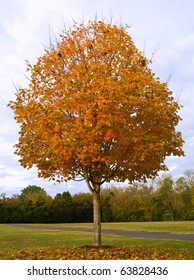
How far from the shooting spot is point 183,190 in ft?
257

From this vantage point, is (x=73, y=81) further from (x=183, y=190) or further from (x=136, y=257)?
(x=183, y=190)

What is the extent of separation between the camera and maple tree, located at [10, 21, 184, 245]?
43.2 ft

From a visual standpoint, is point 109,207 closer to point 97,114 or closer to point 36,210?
point 36,210

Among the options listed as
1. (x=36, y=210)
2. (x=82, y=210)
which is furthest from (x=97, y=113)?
(x=82, y=210)

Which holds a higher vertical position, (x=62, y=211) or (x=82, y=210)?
(x=82, y=210)

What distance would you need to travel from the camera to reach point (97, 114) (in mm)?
13219

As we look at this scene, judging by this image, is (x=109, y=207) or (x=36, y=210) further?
(x=109, y=207)

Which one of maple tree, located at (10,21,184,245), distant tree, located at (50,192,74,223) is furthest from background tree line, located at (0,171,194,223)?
maple tree, located at (10,21,184,245)

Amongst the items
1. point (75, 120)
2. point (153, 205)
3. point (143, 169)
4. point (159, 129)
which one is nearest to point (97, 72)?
point (75, 120)

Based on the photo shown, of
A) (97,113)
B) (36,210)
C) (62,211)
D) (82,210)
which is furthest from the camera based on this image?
(82,210)

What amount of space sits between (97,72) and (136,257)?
684cm

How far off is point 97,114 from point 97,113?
3.9 inches

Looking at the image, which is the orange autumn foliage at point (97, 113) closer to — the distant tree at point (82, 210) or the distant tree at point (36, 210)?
the distant tree at point (36, 210)

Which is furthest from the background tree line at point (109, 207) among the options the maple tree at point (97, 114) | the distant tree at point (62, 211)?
the maple tree at point (97, 114)
